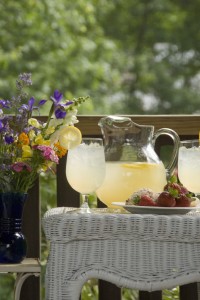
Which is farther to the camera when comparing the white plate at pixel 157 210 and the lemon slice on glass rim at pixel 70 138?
the lemon slice on glass rim at pixel 70 138

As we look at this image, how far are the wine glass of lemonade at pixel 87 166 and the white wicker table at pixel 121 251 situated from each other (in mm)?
255

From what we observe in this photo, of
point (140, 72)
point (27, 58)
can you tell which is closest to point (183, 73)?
point (140, 72)

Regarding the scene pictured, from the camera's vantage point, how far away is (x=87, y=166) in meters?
2.44

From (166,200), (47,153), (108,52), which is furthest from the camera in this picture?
(108,52)

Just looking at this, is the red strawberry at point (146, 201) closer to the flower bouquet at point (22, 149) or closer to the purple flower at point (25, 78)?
the flower bouquet at point (22, 149)

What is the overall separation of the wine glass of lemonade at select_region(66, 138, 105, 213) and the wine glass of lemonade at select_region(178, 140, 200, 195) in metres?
0.24

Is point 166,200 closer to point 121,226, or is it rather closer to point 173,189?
point 173,189

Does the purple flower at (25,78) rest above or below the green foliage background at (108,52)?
below

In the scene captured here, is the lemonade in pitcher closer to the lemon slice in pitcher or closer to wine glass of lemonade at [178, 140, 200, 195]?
the lemon slice in pitcher

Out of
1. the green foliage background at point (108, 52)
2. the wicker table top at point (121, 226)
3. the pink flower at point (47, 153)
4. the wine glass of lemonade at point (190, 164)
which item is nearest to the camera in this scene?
the wicker table top at point (121, 226)

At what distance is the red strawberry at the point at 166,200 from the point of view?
229 centimetres

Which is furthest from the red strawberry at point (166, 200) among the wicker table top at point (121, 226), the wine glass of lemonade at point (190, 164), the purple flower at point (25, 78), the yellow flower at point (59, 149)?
the purple flower at point (25, 78)

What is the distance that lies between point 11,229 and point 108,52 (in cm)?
872

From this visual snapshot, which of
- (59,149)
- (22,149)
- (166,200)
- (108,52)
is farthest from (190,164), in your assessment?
(108,52)
